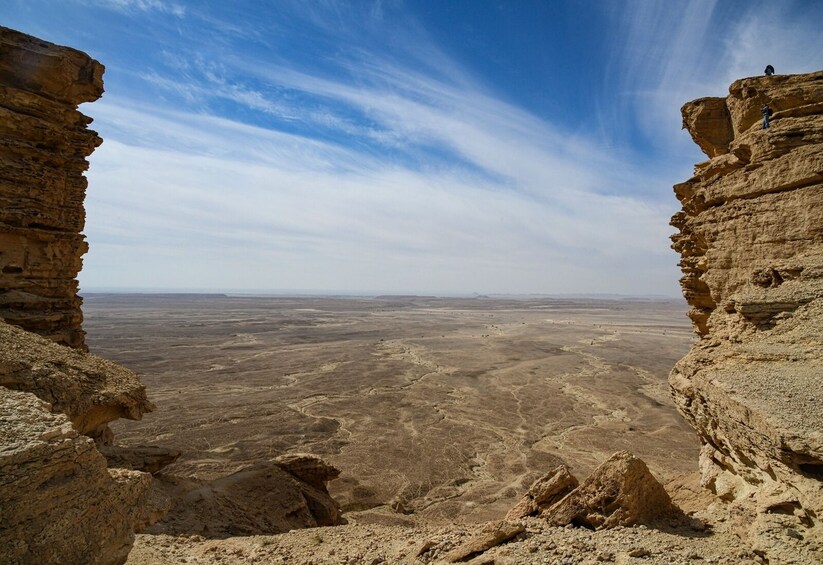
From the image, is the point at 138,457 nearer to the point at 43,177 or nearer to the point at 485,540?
the point at 43,177

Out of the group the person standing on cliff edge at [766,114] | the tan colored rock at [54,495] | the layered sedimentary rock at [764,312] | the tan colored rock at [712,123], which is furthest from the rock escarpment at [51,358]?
the tan colored rock at [712,123]

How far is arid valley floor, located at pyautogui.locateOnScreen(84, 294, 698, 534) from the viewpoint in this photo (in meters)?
18.4

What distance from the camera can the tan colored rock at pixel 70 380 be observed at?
27.5 ft

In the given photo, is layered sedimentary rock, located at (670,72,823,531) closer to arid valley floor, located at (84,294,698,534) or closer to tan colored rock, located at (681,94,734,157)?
tan colored rock, located at (681,94,734,157)

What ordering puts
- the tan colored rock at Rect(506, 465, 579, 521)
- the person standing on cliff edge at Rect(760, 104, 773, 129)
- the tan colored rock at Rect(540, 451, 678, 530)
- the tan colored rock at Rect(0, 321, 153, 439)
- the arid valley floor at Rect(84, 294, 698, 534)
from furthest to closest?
the arid valley floor at Rect(84, 294, 698, 534) < the person standing on cliff edge at Rect(760, 104, 773, 129) < the tan colored rock at Rect(506, 465, 579, 521) < the tan colored rock at Rect(0, 321, 153, 439) < the tan colored rock at Rect(540, 451, 678, 530)

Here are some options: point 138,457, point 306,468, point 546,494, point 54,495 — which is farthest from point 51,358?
point 546,494

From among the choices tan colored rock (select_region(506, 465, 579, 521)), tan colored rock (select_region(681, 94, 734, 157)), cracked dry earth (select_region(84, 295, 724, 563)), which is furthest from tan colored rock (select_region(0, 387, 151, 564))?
tan colored rock (select_region(681, 94, 734, 157))

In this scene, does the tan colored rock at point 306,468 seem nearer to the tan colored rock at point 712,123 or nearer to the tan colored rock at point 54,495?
the tan colored rock at point 54,495

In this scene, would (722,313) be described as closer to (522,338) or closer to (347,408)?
(347,408)

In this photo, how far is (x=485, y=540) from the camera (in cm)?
707

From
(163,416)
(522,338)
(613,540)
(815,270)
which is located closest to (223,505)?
(613,540)

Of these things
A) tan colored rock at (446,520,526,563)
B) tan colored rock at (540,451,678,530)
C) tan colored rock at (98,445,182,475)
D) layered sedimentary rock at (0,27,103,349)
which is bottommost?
tan colored rock at (98,445,182,475)

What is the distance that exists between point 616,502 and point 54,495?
834cm

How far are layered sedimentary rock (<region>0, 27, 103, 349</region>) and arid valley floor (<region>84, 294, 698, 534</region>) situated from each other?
25.5 ft
